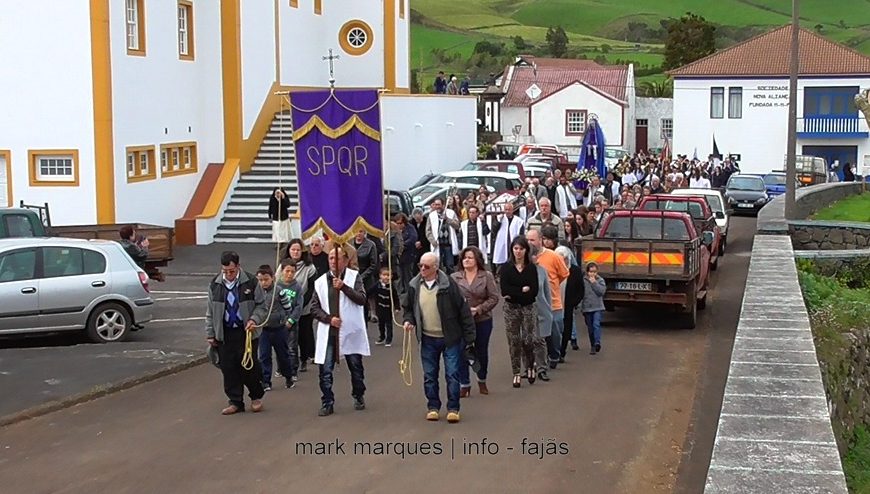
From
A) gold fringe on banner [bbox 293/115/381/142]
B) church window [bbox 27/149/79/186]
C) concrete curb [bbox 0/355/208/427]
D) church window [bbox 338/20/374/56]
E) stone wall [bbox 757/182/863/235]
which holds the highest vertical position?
church window [bbox 338/20/374/56]

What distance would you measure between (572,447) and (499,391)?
2660 mm

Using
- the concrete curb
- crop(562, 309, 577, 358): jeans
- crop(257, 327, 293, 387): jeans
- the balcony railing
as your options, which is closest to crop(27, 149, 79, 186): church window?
the concrete curb

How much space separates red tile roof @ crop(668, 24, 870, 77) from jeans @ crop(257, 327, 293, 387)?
48178 millimetres

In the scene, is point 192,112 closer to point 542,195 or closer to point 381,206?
point 542,195

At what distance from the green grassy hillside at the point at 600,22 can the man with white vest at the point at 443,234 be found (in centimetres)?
8742

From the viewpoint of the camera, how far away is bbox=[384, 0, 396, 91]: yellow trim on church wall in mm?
39531

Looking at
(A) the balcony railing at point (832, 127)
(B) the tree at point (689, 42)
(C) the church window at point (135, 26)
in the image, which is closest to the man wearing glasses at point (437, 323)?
(C) the church window at point (135, 26)

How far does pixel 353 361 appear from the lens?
462 inches

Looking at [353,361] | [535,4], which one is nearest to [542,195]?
[353,361]

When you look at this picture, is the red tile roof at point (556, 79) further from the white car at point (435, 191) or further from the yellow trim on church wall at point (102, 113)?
the yellow trim on church wall at point (102, 113)

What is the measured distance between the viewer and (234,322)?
11.6 metres

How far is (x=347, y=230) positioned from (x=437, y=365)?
342 cm

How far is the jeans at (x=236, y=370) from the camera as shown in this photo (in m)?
11.6

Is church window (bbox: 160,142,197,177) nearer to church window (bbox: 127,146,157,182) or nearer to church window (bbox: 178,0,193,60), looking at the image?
church window (bbox: 127,146,157,182)
